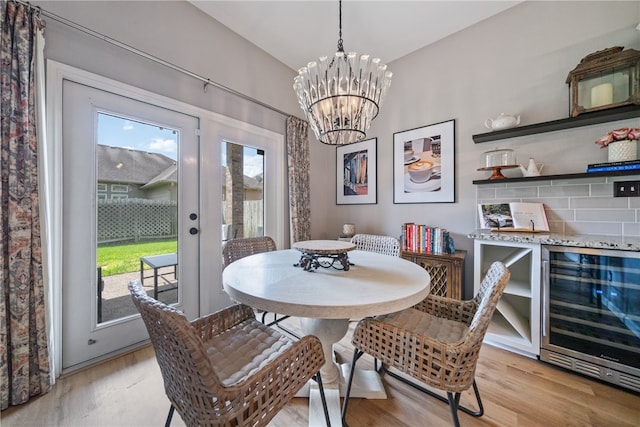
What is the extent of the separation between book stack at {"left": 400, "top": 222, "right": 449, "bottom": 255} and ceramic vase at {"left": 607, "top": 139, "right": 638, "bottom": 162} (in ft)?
4.02

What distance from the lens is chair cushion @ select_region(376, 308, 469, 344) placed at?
3.95ft

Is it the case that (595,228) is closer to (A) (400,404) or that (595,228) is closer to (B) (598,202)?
(B) (598,202)

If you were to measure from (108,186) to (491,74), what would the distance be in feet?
11.7

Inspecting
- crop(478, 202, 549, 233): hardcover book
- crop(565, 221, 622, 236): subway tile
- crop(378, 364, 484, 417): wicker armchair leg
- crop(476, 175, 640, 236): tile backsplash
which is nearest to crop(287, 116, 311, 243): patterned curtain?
crop(378, 364, 484, 417): wicker armchair leg

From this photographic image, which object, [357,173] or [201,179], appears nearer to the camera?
[201,179]

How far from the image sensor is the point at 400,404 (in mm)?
1372

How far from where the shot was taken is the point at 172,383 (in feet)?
2.77

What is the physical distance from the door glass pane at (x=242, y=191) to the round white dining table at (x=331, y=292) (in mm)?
1033

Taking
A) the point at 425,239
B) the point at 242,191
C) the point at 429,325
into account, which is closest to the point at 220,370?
the point at 429,325

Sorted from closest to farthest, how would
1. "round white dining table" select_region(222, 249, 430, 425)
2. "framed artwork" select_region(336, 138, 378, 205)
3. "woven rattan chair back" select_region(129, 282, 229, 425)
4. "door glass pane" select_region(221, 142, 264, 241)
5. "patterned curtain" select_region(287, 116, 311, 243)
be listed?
"woven rattan chair back" select_region(129, 282, 229, 425), "round white dining table" select_region(222, 249, 430, 425), "door glass pane" select_region(221, 142, 264, 241), "patterned curtain" select_region(287, 116, 311, 243), "framed artwork" select_region(336, 138, 378, 205)

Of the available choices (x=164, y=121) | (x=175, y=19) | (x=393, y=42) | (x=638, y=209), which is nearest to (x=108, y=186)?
(x=164, y=121)

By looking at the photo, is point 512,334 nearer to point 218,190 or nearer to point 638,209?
point 638,209

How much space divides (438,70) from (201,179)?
9.32ft

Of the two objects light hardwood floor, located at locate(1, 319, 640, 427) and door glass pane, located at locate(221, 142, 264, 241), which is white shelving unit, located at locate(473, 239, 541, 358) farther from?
door glass pane, located at locate(221, 142, 264, 241)
